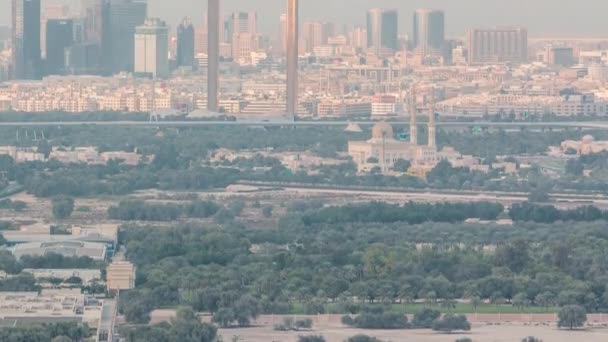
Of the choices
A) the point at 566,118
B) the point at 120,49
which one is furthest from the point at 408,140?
the point at 120,49

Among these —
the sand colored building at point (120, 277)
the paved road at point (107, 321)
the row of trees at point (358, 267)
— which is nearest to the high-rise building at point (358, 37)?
the row of trees at point (358, 267)

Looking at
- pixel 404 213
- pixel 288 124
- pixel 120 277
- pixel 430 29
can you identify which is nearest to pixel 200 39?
pixel 430 29

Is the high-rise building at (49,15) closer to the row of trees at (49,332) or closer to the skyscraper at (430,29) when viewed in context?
the skyscraper at (430,29)

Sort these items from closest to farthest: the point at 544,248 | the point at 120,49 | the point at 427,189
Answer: the point at 544,248 < the point at 427,189 < the point at 120,49

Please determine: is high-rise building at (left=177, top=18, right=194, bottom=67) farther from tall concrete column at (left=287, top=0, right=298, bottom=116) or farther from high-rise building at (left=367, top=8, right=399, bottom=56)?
tall concrete column at (left=287, top=0, right=298, bottom=116)

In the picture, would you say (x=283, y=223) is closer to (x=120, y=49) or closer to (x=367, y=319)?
(x=367, y=319)

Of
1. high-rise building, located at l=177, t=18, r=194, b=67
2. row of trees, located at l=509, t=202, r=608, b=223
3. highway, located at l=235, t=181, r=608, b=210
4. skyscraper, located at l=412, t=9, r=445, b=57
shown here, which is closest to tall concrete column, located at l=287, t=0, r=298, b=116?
high-rise building, located at l=177, t=18, r=194, b=67

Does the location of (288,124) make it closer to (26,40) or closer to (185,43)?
(26,40)
